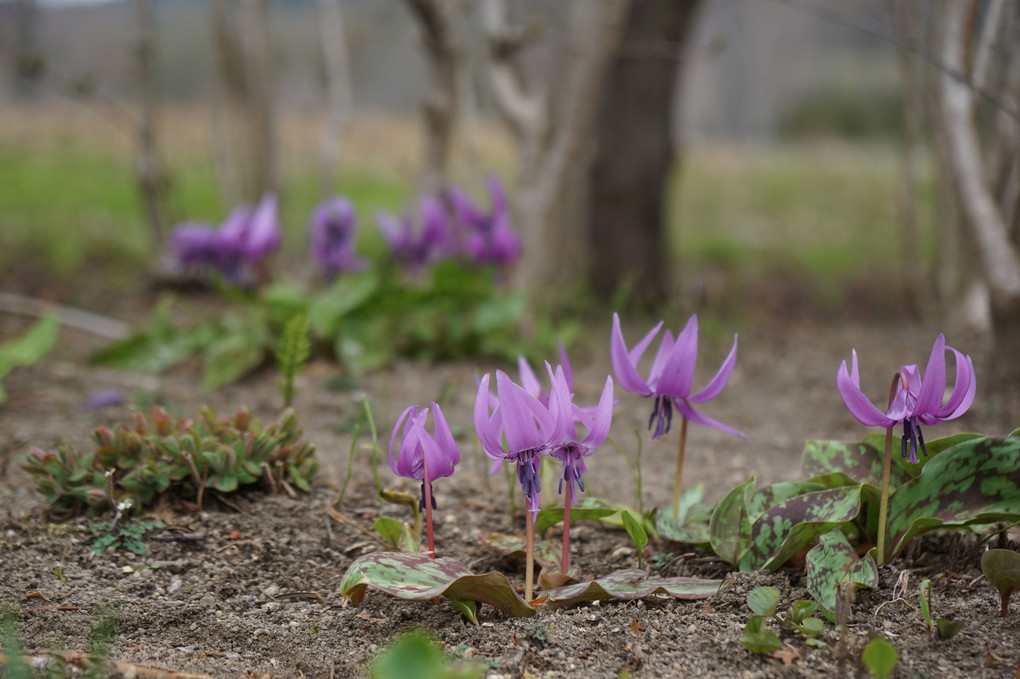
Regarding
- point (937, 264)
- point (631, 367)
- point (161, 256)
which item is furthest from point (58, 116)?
point (631, 367)

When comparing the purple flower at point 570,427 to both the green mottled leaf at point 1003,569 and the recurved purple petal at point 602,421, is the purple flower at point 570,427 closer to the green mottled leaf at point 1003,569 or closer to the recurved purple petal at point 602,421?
the recurved purple petal at point 602,421

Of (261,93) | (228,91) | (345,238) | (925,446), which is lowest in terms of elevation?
(925,446)

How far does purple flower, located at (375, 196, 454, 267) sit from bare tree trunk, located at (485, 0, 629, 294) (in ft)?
1.22

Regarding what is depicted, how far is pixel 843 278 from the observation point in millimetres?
6043

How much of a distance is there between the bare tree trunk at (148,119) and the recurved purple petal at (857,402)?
395 cm

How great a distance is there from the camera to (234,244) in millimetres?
3451

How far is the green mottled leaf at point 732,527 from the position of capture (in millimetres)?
1591

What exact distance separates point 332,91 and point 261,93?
1105mm

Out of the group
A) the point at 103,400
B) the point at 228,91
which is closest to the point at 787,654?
the point at 103,400

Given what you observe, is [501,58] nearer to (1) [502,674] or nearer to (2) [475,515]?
(2) [475,515]

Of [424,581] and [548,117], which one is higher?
[548,117]

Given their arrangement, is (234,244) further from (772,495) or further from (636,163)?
(772,495)

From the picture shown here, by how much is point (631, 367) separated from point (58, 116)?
1418 cm

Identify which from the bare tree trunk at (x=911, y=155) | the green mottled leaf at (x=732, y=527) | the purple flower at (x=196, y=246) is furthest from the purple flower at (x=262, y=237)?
the bare tree trunk at (x=911, y=155)
